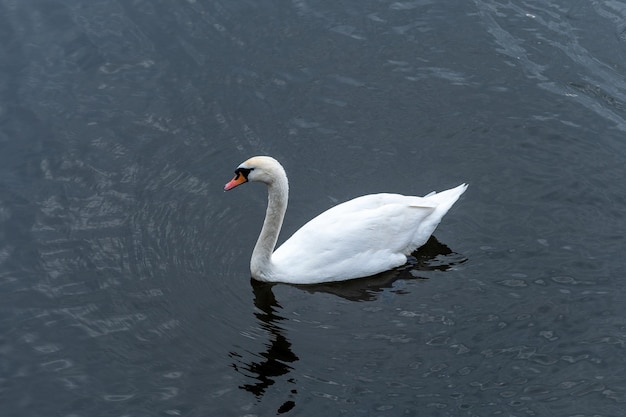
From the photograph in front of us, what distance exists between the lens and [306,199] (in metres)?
13.8

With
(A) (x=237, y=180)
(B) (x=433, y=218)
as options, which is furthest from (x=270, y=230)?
(B) (x=433, y=218)

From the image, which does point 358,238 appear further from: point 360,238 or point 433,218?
point 433,218

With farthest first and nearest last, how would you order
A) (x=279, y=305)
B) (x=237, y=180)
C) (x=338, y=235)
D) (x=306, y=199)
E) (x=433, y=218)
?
(x=306, y=199), (x=433, y=218), (x=338, y=235), (x=237, y=180), (x=279, y=305)

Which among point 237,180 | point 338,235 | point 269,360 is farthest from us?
point 338,235

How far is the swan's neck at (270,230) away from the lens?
12469 millimetres

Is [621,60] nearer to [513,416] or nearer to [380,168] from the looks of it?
[380,168]

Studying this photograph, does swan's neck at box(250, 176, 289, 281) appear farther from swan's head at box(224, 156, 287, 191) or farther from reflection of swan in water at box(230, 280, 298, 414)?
reflection of swan in water at box(230, 280, 298, 414)

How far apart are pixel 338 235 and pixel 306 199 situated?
4.33 ft

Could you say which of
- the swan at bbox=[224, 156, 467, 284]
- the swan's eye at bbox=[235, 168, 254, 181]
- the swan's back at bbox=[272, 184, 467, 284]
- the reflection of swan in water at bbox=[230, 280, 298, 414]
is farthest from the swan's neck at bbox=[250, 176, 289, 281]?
the reflection of swan in water at bbox=[230, 280, 298, 414]

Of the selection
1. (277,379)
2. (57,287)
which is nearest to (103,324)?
(57,287)

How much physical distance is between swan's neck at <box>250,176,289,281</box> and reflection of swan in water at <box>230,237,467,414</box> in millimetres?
221

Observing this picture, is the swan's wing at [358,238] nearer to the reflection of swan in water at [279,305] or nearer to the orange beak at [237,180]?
the reflection of swan in water at [279,305]

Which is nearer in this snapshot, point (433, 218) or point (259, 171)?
point (259, 171)

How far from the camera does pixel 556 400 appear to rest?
10.8 metres
